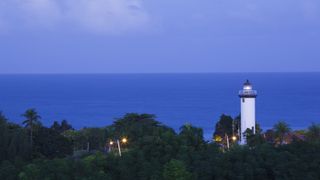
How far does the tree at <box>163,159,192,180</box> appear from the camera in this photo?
1692 cm

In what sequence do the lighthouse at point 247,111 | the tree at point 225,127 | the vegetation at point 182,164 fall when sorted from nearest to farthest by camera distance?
the vegetation at point 182,164
the lighthouse at point 247,111
the tree at point 225,127

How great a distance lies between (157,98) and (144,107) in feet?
63.4

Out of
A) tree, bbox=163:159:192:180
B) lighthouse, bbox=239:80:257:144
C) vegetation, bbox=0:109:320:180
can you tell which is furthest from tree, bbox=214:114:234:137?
tree, bbox=163:159:192:180

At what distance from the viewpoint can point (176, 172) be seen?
55.7 ft

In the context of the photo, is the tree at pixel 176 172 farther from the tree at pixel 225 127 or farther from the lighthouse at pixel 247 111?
the tree at pixel 225 127

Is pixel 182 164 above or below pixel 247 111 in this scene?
below

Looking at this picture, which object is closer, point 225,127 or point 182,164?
point 182,164

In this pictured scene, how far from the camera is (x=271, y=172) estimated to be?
18.0 meters

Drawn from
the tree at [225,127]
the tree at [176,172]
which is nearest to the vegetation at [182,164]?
the tree at [176,172]

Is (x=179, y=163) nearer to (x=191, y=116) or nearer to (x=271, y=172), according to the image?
(x=271, y=172)

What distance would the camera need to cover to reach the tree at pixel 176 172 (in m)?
16.9

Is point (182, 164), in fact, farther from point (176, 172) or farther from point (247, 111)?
point (247, 111)

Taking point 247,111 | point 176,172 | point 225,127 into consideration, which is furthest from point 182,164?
point 225,127

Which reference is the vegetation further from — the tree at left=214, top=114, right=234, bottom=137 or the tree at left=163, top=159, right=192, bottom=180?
the tree at left=214, top=114, right=234, bottom=137
